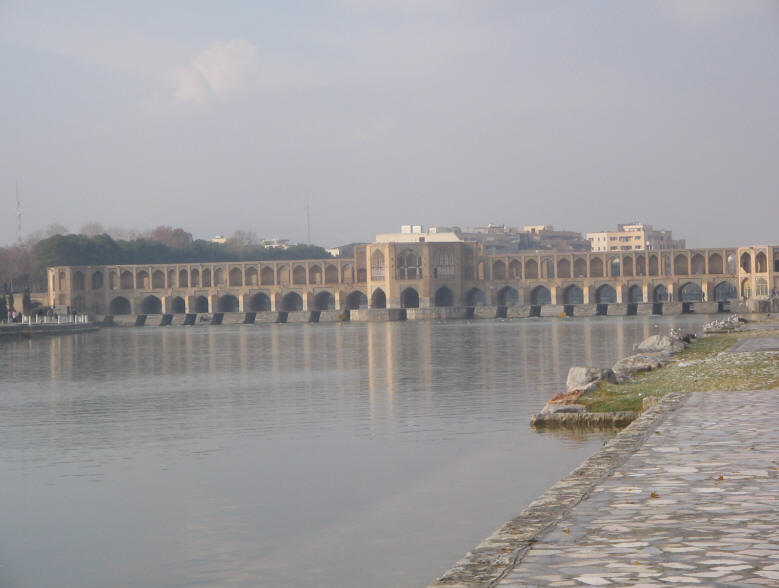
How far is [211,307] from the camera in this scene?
76.7 metres

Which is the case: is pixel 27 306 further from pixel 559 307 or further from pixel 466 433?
pixel 466 433

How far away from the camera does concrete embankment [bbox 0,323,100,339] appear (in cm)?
4847

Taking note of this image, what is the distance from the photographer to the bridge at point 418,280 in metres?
69.4

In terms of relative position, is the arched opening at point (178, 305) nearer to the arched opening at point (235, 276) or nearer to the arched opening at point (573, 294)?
the arched opening at point (235, 276)

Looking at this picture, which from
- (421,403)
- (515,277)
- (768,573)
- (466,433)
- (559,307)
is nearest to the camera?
(768,573)

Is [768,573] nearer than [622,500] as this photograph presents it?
Yes

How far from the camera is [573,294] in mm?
92312

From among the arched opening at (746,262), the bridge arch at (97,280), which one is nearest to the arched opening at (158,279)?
the bridge arch at (97,280)

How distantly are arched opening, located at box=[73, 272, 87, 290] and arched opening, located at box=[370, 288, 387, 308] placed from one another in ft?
63.2

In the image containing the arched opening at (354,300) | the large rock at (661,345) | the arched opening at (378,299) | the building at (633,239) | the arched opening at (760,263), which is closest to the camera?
the large rock at (661,345)

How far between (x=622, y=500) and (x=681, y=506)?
0.29m

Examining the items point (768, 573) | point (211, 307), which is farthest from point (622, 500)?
point (211, 307)

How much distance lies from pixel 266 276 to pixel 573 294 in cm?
2771

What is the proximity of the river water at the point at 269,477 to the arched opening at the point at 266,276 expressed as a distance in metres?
59.0
